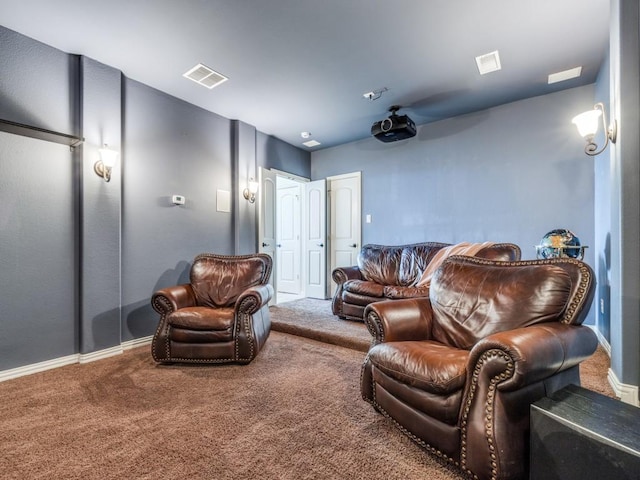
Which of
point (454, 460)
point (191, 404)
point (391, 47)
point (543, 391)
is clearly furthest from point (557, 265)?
point (191, 404)

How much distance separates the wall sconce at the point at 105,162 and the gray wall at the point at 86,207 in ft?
0.15

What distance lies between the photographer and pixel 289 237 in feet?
20.4

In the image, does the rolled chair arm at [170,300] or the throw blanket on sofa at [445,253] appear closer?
the rolled chair arm at [170,300]

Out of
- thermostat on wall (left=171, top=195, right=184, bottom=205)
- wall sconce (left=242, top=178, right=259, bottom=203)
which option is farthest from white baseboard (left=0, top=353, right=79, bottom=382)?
wall sconce (left=242, top=178, right=259, bottom=203)

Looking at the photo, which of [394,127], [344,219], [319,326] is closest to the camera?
[319,326]

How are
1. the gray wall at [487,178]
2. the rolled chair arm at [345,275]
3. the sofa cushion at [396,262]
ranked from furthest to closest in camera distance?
the rolled chair arm at [345,275]
the sofa cushion at [396,262]
the gray wall at [487,178]

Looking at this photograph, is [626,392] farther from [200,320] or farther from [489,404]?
[200,320]

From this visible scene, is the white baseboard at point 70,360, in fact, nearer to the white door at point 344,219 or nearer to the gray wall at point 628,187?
the white door at point 344,219

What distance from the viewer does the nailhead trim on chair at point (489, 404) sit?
49.2 inches

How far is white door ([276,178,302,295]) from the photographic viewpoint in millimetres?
6066

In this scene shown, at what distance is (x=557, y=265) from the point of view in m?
1.73

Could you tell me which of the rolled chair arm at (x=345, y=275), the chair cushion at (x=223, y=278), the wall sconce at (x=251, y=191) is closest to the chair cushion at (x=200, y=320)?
the chair cushion at (x=223, y=278)

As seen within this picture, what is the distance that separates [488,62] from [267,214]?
11.0 ft

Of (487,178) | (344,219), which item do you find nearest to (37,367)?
(344,219)
